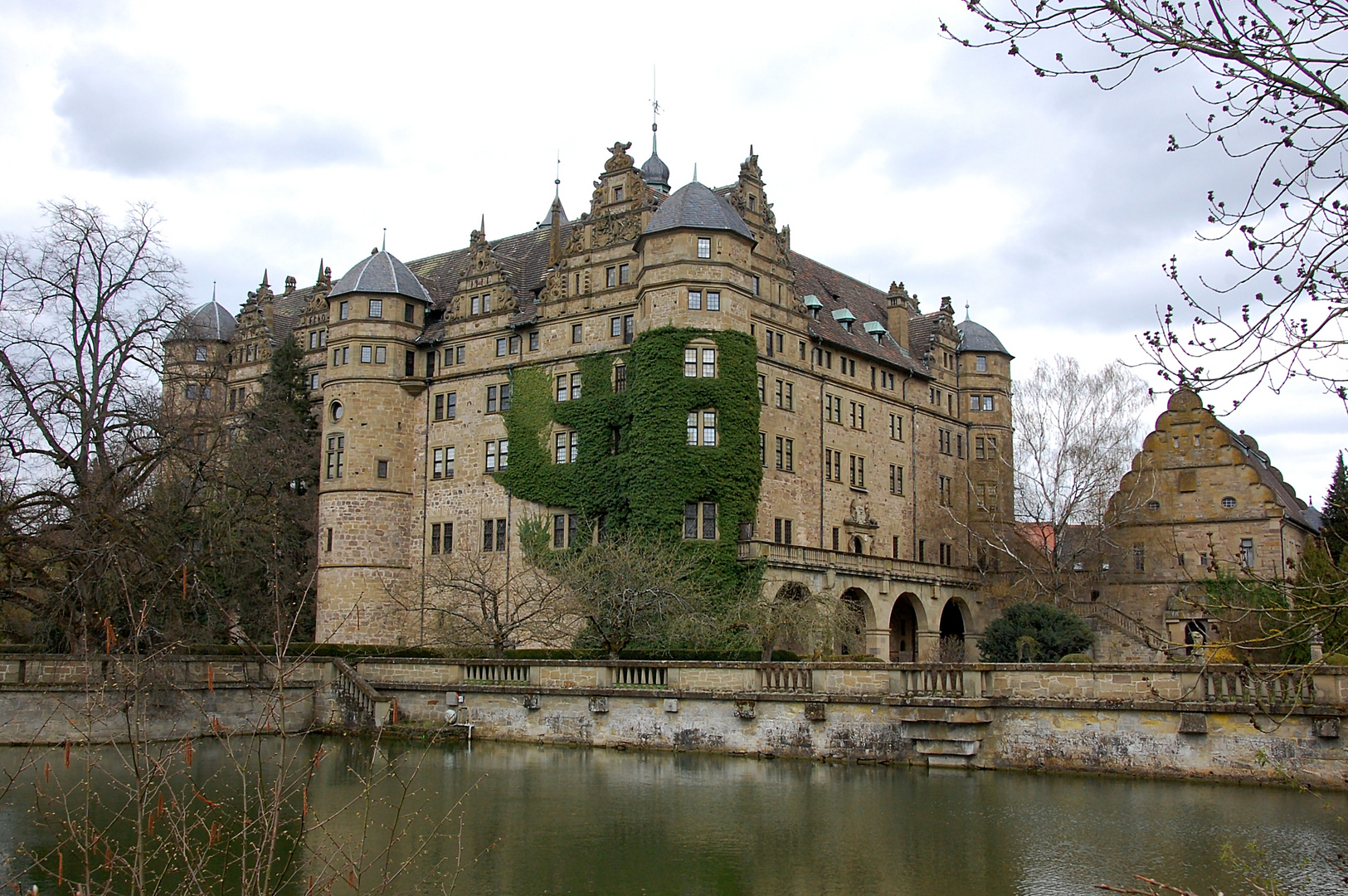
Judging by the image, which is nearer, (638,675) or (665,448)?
(638,675)

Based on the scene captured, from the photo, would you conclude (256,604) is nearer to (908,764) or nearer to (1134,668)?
(908,764)

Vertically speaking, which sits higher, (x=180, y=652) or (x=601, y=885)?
(x=180, y=652)

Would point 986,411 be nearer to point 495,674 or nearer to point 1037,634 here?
point 1037,634

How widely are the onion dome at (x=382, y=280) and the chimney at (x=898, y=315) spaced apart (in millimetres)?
21144

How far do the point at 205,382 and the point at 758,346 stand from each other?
19.4 m

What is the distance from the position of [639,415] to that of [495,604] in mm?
9704

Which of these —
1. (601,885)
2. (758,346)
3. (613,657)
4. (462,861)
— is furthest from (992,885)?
(758,346)

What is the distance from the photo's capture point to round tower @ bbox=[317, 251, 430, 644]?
48094mm

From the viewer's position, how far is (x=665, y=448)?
41688mm

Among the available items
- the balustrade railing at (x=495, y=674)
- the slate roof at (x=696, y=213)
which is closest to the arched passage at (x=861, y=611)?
the slate roof at (x=696, y=213)

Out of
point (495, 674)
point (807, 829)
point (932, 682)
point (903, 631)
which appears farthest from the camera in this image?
point (903, 631)

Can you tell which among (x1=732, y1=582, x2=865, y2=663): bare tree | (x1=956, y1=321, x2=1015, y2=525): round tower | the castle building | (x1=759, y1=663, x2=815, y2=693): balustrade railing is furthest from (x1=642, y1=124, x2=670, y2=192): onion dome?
(x1=759, y1=663, x2=815, y2=693): balustrade railing

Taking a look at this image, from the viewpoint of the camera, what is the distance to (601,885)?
1390 cm

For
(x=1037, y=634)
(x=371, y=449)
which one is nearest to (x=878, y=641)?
(x=1037, y=634)
